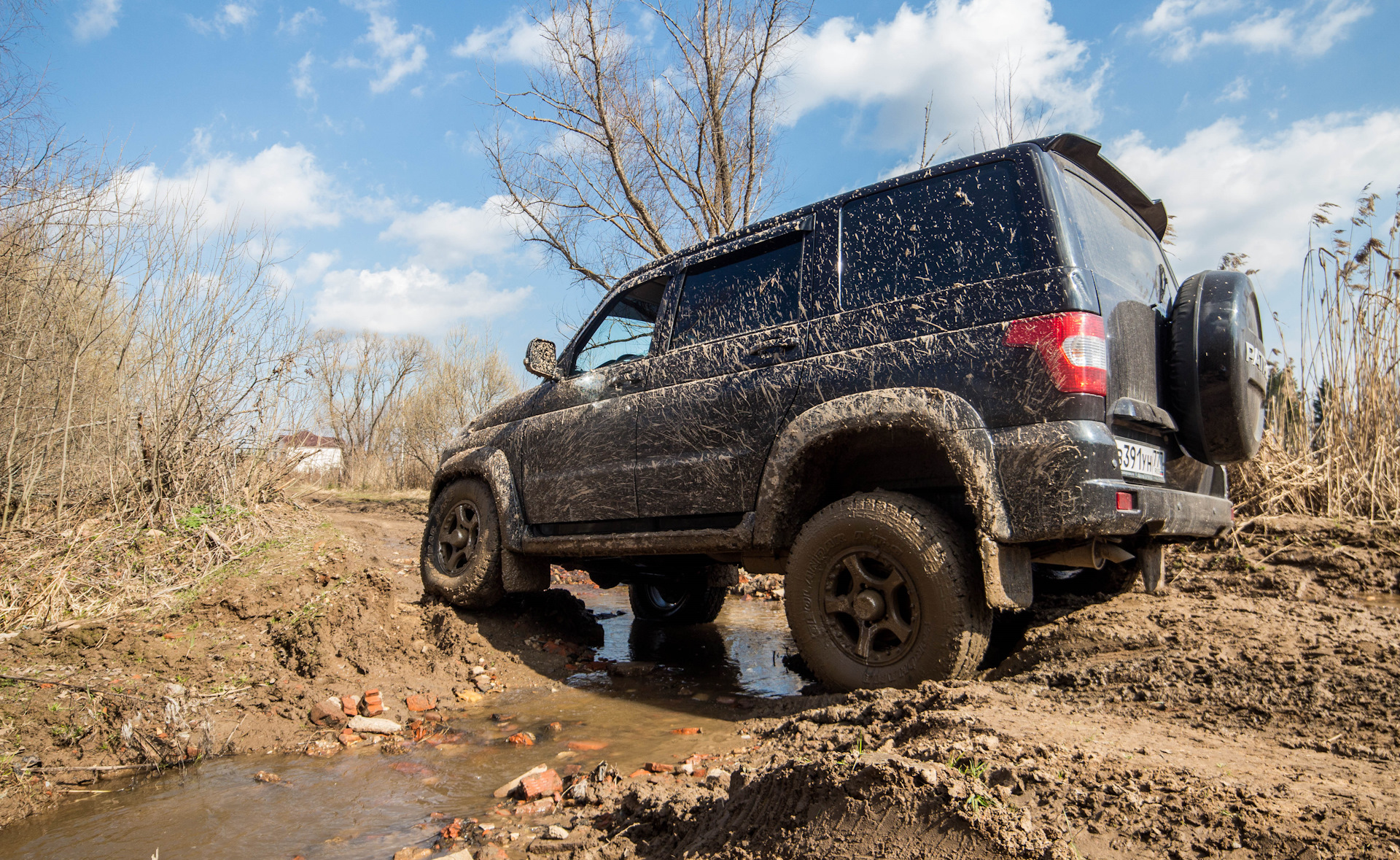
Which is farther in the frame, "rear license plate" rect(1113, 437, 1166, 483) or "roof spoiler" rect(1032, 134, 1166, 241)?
"roof spoiler" rect(1032, 134, 1166, 241)

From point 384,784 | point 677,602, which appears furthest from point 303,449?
point 384,784

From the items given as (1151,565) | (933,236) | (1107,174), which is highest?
(1107,174)

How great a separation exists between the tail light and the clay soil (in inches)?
44.4

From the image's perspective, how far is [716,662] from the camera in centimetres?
461

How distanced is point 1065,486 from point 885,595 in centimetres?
82

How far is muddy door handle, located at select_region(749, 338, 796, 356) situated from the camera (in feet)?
11.2

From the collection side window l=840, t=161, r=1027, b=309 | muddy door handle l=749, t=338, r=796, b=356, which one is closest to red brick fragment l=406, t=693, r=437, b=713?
muddy door handle l=749, t=338, r=796, b=356

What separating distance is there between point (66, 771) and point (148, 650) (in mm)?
1274

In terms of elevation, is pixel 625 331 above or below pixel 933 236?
below

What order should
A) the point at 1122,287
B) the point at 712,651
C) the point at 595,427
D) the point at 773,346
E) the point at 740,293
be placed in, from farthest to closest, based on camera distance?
the point at 712,651, the point at 595,427, the point at 740,293, the point at 773,346, the point at 1122,287

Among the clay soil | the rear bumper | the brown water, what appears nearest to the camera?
the clay soil

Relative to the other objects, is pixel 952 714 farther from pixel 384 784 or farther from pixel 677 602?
pixel 677 602

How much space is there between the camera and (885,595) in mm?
3006

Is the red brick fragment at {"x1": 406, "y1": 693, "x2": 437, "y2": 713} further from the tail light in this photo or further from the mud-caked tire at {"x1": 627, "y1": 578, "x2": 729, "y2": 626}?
the tail light
